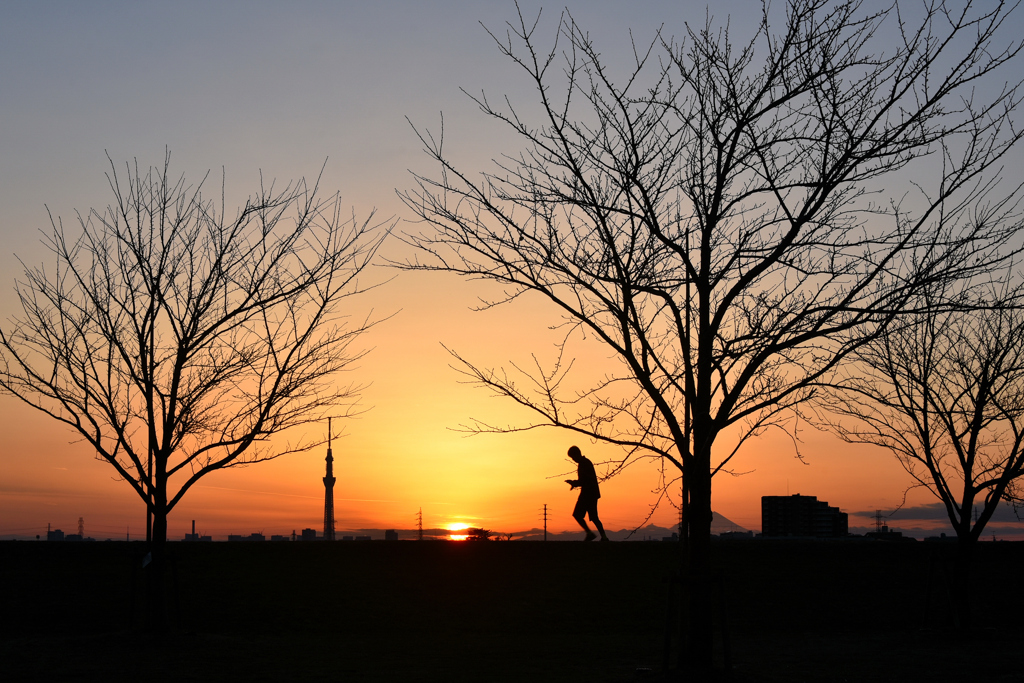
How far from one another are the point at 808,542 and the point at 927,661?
26.9ft

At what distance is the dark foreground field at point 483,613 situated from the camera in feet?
32.0

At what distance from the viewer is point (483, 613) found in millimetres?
14039

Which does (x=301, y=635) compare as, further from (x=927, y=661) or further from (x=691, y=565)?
(x=927, y=661)

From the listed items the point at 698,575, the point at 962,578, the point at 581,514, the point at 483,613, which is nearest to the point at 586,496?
the point at 581,514

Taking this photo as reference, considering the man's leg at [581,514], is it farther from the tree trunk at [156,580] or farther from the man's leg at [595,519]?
the tree trunk at [156,580]

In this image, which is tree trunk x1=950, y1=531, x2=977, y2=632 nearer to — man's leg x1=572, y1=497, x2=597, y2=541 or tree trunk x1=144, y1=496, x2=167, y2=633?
man's leg x1=572, y1=497, x2=597, y2=541

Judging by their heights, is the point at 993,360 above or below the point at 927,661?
above

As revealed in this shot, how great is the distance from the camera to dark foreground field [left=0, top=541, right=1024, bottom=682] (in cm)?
975

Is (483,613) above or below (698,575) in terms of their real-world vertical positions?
below

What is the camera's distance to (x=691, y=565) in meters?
8.81

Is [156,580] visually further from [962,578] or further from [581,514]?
[962,578]

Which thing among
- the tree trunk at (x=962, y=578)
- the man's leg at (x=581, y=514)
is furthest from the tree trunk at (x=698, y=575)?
the man's leg at (x=581, y=514)

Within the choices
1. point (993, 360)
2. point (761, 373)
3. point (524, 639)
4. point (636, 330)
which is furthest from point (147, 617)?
point (993, 360)

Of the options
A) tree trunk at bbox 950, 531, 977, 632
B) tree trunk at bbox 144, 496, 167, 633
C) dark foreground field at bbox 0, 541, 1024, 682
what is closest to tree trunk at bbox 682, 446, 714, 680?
dark foreground field at bbox 0, 541, 1024, 682
